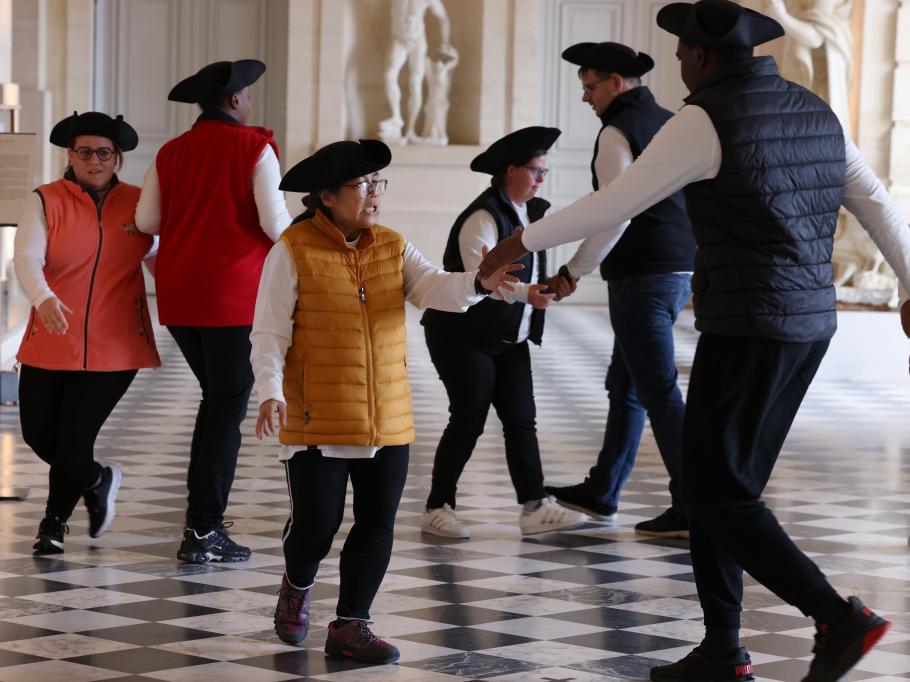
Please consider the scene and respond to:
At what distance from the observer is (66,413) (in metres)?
5.41

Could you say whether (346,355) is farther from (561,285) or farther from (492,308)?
(492,308)

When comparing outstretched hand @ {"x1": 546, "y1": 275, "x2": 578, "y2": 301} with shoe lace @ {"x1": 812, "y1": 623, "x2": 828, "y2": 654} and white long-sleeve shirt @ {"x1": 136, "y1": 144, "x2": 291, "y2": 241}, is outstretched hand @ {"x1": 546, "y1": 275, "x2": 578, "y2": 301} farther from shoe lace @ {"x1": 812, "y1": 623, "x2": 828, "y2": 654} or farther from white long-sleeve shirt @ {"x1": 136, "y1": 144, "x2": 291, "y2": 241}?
shoe lace @ {"x1": 812, "y1": 623, "x2": 828, "y2": 654}

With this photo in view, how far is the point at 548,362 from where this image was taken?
13141 millimetres

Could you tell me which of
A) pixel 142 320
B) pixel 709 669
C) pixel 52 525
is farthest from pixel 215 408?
pixel 709 669

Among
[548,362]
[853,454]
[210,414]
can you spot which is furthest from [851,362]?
[210,414]

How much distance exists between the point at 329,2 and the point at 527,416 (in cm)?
1297

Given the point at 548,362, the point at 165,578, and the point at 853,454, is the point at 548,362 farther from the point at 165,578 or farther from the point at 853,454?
the point at 165,578

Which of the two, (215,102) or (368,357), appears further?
(215,102)

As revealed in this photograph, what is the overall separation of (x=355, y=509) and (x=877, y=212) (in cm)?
155

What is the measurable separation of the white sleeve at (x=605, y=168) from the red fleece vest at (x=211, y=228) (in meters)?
1.11

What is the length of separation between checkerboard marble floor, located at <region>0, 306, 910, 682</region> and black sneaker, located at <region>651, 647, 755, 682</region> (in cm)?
11

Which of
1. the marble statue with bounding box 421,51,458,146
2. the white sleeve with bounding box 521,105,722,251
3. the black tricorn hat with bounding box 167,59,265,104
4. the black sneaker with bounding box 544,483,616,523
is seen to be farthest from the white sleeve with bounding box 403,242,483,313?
the marble statue with bounding box 421,51,458,146

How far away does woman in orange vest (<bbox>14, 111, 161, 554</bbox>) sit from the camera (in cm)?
538

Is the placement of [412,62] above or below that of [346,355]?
above
